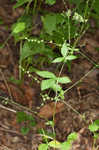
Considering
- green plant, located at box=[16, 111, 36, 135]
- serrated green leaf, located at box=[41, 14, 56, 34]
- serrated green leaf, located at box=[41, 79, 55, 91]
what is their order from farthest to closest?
green plant, located at box=[16, 111, 36, 135] → serrated green leaf, located at box=[41, 14, 56, 34] → serrated green leaf, located at box=[41, 79, 55, 91]

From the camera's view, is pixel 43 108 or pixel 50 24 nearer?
pixel 50 24

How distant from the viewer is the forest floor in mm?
1711

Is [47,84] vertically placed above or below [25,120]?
above

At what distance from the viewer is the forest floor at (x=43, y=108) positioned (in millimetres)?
1711

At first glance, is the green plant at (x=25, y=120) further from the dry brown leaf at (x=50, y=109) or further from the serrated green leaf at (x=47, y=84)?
the serrated green leaf at (x=47, y=84)

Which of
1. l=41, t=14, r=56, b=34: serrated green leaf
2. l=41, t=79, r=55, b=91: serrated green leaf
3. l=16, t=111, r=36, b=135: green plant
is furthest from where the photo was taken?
l=16, t=111, r=36, b=135: green plant

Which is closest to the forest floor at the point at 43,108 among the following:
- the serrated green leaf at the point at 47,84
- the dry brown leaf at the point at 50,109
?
the dry brown leaf at the point at 50,109

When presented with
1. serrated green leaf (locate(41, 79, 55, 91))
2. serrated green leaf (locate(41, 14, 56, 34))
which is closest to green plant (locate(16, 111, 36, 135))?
serrated green leaf (locate(41, 14, 56, 34))

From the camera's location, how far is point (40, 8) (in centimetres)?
209

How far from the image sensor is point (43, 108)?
73.9 inches

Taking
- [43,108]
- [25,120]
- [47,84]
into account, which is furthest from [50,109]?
[47,84]

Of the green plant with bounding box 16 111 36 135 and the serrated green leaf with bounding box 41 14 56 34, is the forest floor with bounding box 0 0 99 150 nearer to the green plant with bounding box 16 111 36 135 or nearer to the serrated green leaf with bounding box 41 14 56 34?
the green plant with bounding box 16 111 36 135

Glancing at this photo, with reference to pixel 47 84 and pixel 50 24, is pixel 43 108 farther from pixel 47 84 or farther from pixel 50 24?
pixel 47 84

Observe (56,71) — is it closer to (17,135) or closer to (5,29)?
(17,135)
